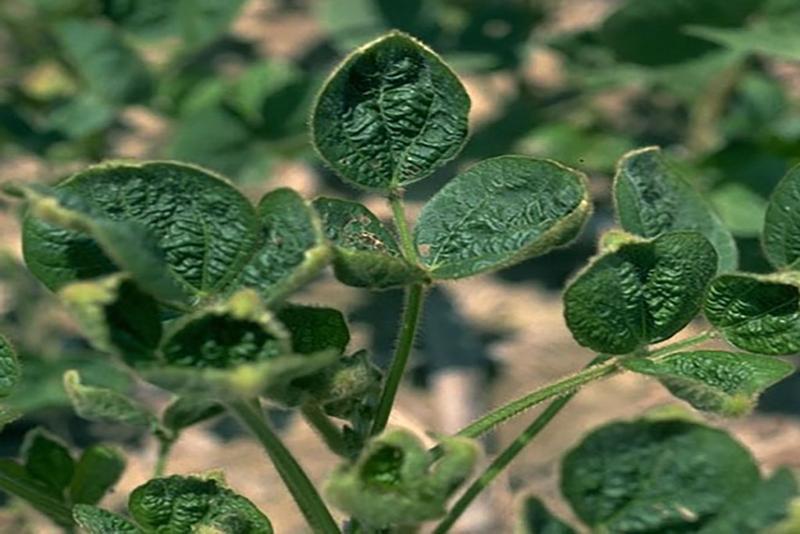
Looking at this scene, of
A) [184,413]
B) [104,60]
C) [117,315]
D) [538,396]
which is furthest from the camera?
[104,60]

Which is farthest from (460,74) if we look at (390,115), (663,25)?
(390,115)

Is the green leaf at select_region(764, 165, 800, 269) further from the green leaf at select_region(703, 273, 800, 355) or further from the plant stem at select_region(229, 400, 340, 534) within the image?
the plant stem at select_region(229, 400, 340, 534)

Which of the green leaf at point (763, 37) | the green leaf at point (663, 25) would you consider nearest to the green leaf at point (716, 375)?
the green leaf at point (763, 37)

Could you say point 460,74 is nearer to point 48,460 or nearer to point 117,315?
point 48,460

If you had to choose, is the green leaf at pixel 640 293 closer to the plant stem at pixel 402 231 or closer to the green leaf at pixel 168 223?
the plant stem at pixel 402 231

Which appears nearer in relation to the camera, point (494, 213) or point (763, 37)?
point (494, 213)

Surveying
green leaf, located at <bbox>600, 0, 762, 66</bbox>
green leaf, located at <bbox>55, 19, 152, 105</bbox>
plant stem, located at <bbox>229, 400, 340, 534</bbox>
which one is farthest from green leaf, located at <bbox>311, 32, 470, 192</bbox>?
green leaf, located at <bbox>55, 19, 152, 105</bbox>
